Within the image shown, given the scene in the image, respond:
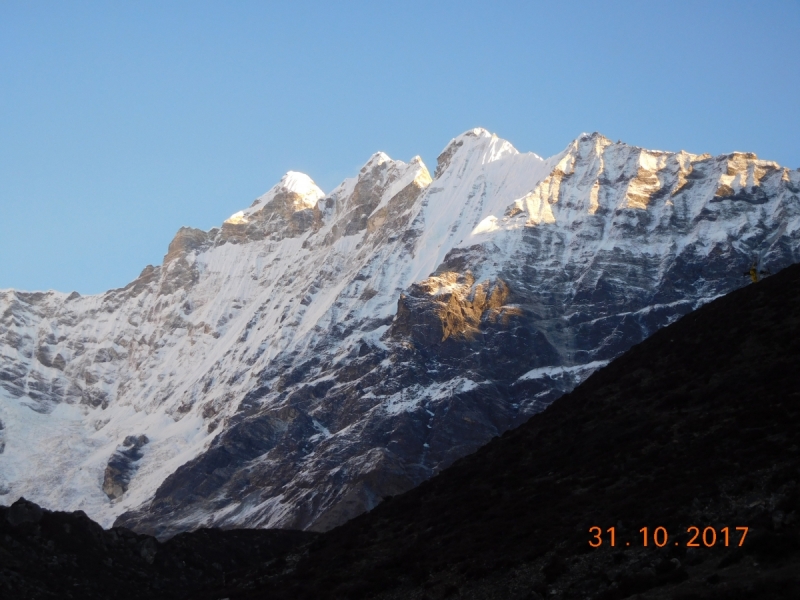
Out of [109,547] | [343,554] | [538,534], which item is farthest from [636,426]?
[109,547]

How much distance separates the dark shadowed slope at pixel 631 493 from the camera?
2071 inches

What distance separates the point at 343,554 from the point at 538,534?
16.0 metres

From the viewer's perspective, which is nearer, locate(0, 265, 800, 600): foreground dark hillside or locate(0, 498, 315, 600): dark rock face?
locate(0, 265, 800, 600): foreground dark hillside

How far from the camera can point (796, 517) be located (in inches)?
2012

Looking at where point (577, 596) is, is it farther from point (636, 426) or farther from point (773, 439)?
point (636, 426)

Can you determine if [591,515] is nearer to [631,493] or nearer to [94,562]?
[631,493]

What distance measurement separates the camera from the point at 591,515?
63031mm
